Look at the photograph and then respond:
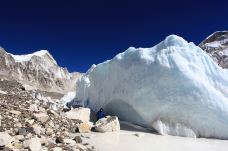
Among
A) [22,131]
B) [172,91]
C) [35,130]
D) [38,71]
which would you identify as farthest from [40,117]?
[38,71]

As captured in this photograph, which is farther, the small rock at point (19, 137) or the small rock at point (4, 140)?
the small rock at point (19, 137)

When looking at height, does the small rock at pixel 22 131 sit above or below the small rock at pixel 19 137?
above

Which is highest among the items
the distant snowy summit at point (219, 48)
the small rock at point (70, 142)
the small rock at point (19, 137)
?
the distant snowy summit at point (219, 48)

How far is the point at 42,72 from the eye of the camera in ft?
225

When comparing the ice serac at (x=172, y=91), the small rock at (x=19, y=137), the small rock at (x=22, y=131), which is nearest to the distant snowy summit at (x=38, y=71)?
the ice serac at (x=172, y=91)

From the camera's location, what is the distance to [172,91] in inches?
418

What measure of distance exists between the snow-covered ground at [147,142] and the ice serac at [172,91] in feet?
2.06

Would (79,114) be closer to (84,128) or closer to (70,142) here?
(84,128)

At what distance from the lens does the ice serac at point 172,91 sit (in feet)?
33.0

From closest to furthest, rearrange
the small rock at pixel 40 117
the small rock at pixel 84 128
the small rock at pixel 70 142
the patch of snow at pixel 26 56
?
the small rock at pixel 70 142, the small rock at pixel 40 117, the small rock at pixel 84 128, the patch of snow at pixel 26 56

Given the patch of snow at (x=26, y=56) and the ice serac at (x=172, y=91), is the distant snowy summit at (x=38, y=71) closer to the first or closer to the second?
the patch of snow at (x=26, y=56)

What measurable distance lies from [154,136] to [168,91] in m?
1.80

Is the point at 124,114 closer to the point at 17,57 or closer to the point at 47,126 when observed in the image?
the point at 47,126

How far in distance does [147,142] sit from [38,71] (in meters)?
61.7
